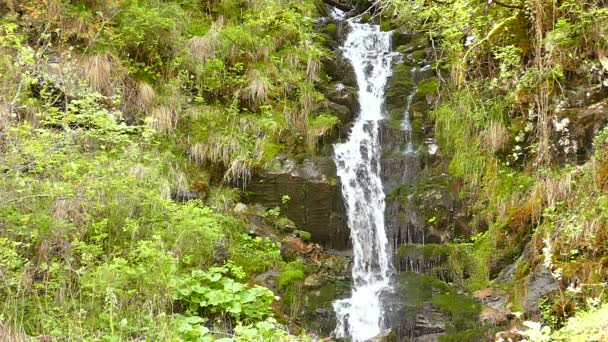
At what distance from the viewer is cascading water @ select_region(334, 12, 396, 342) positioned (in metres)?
6.33

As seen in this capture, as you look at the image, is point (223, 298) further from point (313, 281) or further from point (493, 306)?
point (493, 306)

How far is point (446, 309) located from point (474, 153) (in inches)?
99.3

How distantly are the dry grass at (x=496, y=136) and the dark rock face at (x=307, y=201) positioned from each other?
2.34 metres

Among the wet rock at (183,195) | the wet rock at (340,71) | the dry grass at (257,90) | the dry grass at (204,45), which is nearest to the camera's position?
the wet rock at (183,195)

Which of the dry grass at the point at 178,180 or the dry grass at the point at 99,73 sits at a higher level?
the dry grass at the point at 99,73

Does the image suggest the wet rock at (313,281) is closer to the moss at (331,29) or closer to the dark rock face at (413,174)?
the dark rock face at (413,174)

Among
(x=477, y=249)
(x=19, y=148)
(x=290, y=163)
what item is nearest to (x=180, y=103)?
(x=290, y=163)

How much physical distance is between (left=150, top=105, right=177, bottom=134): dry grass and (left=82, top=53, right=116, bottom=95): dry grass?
0.68 meters

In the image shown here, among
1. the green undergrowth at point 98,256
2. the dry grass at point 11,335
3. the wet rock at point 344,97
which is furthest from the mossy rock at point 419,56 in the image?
the dry grass at point 11,335

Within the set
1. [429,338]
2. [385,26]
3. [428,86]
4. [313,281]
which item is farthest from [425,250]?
[385,26]

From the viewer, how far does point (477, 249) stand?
22.3 feet

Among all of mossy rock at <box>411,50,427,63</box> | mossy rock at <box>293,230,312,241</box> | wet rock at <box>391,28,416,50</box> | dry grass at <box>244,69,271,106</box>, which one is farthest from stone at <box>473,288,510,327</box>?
wet rock at <box>391,28,416,50</box>

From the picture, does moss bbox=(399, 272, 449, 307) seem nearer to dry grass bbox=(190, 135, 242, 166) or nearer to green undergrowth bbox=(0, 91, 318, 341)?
green undergrowth bbox=(0, 91, 318, 341)

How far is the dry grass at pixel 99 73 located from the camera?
281 inches
